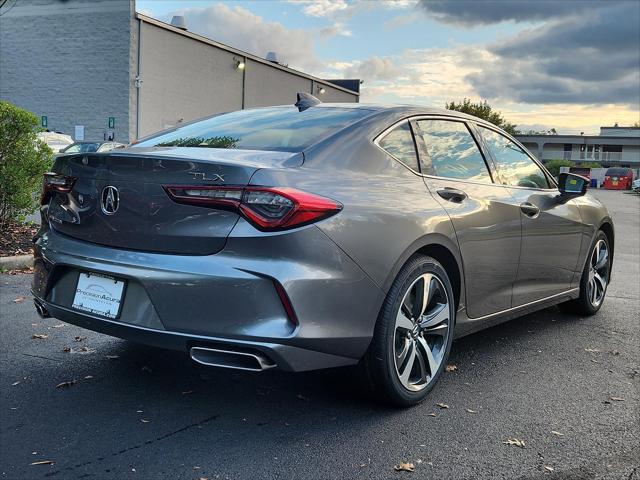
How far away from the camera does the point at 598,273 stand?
554 centimetres

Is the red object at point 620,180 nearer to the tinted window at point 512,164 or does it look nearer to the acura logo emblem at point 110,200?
the tinted window at point 512,164

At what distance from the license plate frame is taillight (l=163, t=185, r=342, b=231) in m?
0.55

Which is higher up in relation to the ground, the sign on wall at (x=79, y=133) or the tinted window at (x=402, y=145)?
the sign on wall at (x=79, y=133)

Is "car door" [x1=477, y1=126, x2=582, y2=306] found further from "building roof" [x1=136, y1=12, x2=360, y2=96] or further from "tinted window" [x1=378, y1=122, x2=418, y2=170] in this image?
"building roof" [x1=136, y1=12, x2=360, y2=96]

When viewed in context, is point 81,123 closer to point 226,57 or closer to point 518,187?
point 226,57

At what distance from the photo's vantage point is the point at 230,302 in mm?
2686

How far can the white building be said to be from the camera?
79812 mm

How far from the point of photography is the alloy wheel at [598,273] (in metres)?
5.38

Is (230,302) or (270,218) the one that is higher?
(270,218)

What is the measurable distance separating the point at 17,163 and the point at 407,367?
613 centimetres

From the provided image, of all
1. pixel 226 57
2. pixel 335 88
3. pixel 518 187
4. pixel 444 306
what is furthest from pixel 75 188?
pixel 335 88

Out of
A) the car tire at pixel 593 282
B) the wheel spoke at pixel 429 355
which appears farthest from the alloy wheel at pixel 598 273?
the wheel spoke at pixel 429 355

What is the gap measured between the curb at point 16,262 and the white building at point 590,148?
7835 cm

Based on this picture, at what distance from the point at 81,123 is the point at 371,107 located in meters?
30.2
